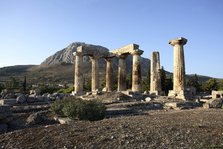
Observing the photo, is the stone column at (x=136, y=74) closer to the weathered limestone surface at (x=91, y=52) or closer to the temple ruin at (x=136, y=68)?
the temple ruin at (x=136, y=68)

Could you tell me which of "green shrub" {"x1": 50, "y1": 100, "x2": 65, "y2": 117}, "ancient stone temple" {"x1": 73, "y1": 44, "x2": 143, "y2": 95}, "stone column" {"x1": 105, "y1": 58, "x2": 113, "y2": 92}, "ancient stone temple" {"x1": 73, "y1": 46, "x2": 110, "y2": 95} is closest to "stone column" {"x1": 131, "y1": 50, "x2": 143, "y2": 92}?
"ancient stone temple" {"x1": 73, "y1": 44, "x2": 143, "y2": 95}

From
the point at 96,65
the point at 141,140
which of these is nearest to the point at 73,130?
the point at 141,140

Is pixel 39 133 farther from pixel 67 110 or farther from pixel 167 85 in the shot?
pixel 167 85

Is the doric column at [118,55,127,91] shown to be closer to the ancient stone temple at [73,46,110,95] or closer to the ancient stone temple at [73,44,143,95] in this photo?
the ancient stone temple at [73,44,143,95]

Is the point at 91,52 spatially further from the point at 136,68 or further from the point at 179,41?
the point at 179,41

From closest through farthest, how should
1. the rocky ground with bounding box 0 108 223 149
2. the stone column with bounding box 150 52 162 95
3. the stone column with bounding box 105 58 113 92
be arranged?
1. the rocky ground with bounding box 0 108 223 149
2. the stone column with bounding box 150 52 162 95
3. the stone column with bounding box 105 58 113 92

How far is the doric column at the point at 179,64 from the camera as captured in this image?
1078 inches

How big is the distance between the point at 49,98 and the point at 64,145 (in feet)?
70.7

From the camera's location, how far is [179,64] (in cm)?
2761

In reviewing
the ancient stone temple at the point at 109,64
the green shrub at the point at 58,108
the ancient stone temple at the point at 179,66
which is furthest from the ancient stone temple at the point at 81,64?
the green shrub at the point at 58,108

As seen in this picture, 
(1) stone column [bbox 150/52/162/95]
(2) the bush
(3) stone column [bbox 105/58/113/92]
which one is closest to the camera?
(2) the bush

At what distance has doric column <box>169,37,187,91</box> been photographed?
27.4 m

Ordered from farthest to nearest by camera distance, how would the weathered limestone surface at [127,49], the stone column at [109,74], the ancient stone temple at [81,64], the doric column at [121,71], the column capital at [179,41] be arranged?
the stone column at [109,74], the doric column at [121,71], the ancient stone temple at [81,64], the weathered limestone surface at [127,49], the column capital at [179,41]

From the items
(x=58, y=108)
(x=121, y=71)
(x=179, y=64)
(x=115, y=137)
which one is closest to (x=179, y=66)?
(x=179, y=64)
